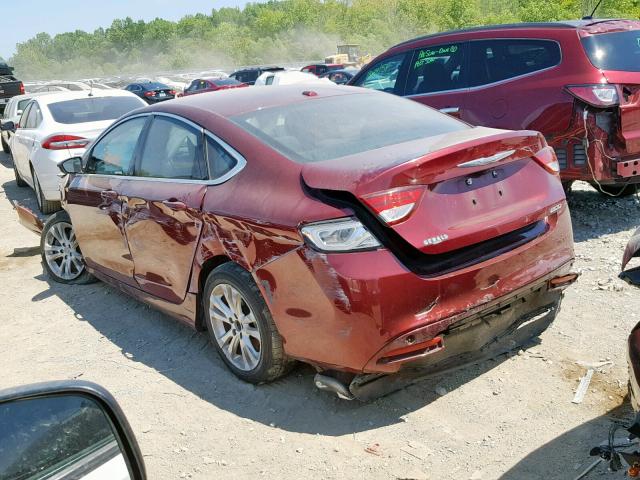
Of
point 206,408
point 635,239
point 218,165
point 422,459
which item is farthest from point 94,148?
point 635,239

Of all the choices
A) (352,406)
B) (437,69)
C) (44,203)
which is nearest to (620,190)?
(437,69)

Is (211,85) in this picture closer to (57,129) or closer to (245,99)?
(57,129)

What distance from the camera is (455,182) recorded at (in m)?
3.35

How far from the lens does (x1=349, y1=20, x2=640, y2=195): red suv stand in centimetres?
586

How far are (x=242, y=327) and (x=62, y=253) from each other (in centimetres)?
318

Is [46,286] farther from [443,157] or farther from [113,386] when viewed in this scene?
[443,157]

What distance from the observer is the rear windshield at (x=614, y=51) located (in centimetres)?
604

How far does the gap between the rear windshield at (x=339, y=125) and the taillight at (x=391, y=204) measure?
619 millimetres

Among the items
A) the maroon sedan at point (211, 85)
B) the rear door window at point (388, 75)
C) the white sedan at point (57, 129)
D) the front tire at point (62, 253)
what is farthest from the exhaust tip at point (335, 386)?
the maroon sedan at point (211, 85)

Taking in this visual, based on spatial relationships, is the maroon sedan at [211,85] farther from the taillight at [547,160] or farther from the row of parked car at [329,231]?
the taillight at [547,160]

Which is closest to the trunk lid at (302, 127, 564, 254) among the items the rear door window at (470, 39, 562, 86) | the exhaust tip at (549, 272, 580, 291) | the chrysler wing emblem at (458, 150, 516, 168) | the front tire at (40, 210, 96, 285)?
the chrysler wing emblem at (458, 150, 516, 168)

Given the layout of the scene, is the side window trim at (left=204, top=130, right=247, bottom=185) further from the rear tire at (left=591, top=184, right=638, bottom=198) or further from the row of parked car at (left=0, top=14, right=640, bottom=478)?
the rear tire at (left=591, top=184, right=638, bottom=198)

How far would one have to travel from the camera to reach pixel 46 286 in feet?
21.1

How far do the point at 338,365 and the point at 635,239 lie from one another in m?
1.48
